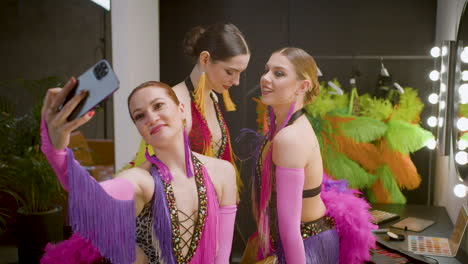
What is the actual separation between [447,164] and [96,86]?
2404 mm

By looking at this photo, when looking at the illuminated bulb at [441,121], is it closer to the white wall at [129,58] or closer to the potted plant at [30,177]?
the white wall at [129,58]

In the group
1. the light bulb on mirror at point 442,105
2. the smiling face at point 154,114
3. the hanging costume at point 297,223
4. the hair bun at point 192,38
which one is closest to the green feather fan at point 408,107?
the light bulb on mirror at point 442,105

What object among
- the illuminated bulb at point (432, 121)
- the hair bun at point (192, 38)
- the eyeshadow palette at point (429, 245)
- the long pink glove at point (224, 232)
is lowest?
the eyeshadow palette at point (429, 245)

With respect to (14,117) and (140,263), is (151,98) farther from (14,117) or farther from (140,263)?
(14,117)

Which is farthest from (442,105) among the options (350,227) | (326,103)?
(350,227)

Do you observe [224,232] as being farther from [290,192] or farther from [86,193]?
[86,193]

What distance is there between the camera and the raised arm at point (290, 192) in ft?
3.71

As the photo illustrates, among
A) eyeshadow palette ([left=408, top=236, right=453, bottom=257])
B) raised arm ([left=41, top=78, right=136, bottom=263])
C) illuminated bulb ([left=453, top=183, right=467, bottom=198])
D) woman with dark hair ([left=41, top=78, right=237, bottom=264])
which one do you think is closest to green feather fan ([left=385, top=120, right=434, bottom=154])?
illuminated bulb ([left=453, top=183, right=467, bottom=198])

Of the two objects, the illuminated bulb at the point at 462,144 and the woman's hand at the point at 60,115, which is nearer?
the woman's hand at the point at 60,115

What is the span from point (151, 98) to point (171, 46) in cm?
133

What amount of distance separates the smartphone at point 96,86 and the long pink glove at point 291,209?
Answer: 54 cm

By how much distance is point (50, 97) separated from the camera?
811 millimetres

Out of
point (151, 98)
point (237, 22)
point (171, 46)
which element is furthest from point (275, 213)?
point (237, 22)

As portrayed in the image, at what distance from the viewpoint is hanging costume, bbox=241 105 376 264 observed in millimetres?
1136
